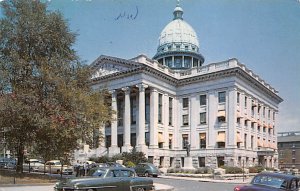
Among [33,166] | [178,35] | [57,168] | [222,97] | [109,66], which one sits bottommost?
[33,166]

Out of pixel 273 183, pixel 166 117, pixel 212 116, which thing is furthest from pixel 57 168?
pixel 273 183

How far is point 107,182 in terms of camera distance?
1814cm

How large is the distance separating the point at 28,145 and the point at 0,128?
9.06 ft

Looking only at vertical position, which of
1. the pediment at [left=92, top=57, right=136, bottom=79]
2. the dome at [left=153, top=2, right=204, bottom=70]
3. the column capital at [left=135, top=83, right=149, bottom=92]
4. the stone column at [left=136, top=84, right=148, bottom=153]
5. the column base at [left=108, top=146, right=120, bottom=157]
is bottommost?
the column base at [left=108, top=146, right=120, bottom=157]

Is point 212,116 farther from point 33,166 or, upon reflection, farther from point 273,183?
point 273,183

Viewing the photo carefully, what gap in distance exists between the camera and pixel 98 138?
3941 centimetres

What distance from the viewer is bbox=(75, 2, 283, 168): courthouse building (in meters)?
64.6

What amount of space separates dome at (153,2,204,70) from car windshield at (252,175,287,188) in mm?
72756

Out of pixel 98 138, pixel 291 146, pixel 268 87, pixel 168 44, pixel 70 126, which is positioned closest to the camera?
pixel 70 126

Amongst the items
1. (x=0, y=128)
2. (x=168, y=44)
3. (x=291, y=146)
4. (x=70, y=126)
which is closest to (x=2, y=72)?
(x=0, y=128)

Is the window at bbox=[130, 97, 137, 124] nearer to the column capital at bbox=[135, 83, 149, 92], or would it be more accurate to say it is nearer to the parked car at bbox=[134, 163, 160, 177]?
the column capital at bbox=[135, 83, 149, 92]

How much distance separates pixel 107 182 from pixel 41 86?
15788 mm

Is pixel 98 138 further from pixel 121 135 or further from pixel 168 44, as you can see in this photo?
pixel 168 44

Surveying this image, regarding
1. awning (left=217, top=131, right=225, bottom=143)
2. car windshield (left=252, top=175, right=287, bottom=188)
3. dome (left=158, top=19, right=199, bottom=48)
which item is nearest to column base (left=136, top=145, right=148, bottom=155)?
awning (left=217, top=131, right=225, bottom=143)
